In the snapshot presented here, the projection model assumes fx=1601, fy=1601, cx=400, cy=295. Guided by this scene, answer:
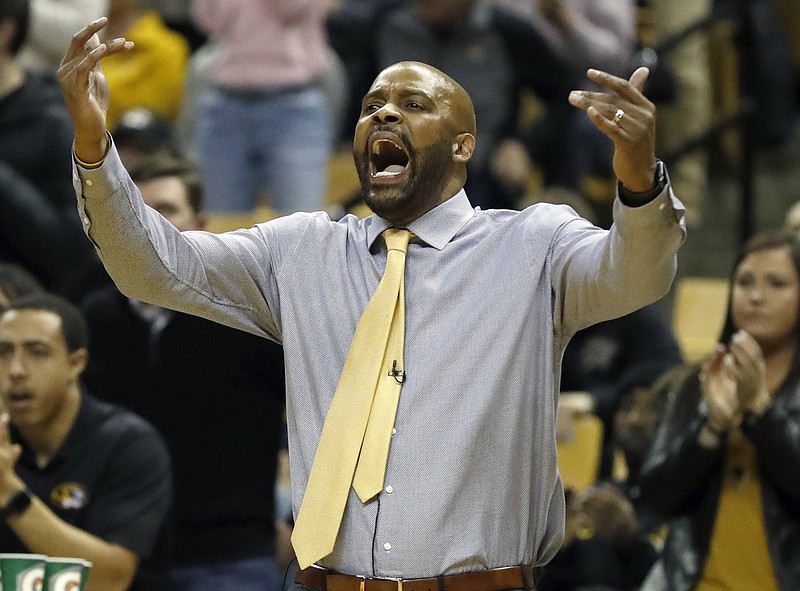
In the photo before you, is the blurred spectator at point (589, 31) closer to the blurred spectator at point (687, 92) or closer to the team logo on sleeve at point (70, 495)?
the blurred spectator at point (687, 92)

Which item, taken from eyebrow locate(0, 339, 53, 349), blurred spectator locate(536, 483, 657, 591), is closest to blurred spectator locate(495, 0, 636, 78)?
blurred spectator locate(536, 483, 657, 591)

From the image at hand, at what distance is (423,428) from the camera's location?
3193mm

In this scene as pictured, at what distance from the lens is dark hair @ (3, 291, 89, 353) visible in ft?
16.0

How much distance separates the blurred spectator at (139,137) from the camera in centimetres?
697

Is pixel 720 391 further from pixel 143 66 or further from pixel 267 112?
pixel 143 66

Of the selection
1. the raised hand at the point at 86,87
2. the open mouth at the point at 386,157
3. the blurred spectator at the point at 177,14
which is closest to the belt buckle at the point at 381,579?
the open mouth at the point at 386,157

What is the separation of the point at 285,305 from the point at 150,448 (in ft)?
4.77

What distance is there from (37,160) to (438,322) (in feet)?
10.5

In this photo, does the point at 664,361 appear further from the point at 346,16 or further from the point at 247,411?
the point at 346,16

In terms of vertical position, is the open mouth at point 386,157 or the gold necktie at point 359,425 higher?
the open mouth at point 386,157

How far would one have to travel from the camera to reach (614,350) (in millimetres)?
6500

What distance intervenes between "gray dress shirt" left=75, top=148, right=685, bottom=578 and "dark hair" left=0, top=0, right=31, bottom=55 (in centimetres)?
300

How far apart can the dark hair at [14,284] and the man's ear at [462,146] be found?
7.90 feet

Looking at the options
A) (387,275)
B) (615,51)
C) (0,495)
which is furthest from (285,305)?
(615,51)
